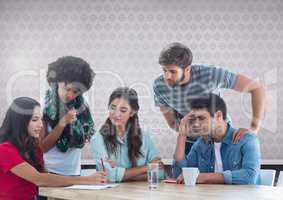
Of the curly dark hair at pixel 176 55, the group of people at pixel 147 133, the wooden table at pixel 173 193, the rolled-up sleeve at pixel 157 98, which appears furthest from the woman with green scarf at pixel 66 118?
the wooden table at pixel 173 193

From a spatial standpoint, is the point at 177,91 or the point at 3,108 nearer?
the point at 177,91

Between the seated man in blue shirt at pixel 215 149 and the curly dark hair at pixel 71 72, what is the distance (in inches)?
32.3

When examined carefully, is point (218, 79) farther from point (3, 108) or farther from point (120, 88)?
point (3, 108)

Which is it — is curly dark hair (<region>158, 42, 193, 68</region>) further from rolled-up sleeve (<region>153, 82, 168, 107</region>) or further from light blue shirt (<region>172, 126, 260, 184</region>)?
light blue shirt (<region>172, 126, 260, 184</region>)

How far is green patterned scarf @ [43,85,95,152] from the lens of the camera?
3.68m

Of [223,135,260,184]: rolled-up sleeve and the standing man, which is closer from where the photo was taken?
[223,135,260,184]: rolled-up sleeve

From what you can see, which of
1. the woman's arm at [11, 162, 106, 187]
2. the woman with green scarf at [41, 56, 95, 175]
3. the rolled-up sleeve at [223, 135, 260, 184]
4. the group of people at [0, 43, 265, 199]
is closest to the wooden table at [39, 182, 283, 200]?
the woman's arm at [11, 162, 106, 187]

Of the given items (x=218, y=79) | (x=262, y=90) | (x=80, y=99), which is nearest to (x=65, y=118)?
(x=80, y=99)

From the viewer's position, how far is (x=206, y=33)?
13.0ft

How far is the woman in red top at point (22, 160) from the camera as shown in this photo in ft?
→ 8.98

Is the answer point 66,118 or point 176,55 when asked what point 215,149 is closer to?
point 176,55

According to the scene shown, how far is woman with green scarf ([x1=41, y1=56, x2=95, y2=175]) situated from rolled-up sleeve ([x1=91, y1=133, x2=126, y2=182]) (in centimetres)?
14

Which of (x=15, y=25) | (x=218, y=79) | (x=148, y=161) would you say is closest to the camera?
(x=148, y=161)

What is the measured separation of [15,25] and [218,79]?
1.68 meters
